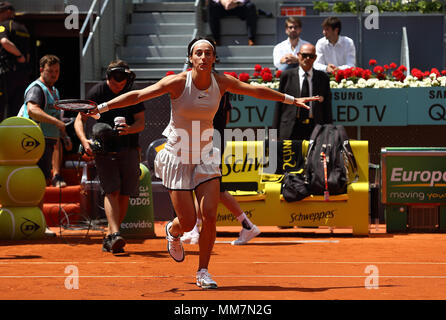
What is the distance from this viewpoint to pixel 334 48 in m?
14.2

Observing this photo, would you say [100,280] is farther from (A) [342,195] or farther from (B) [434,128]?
(B) [434,128]

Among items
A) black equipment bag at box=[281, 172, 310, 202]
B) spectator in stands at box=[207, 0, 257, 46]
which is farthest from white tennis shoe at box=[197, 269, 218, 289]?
→ spectator in stands at box=[207, 0, 257, 46]

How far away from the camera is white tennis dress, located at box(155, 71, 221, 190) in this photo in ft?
24.0

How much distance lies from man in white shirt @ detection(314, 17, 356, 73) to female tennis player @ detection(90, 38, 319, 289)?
668 cm

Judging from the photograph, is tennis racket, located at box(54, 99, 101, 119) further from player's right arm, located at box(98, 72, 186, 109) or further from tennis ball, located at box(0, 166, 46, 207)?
tennis ball, located at box(0, 166, 46, 207)

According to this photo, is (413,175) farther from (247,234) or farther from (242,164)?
(247,234)

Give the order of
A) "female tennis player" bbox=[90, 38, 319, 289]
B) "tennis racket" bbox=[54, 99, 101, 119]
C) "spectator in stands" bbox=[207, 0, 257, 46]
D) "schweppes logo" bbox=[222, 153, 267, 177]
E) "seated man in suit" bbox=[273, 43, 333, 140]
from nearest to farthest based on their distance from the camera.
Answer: "female tennis player" bbox=[90, 38, 319, 289] < "tennis racket" bbox=[54, 99, 101, 119] < "schweppes logo" bbox=[222, 153, 267, 177] < "seated man in suit" bbox=[273, 43, 333, 140] < "spectator in stands" bbox=[207, 0, 257, 46]

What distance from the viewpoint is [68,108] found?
7.43 meters

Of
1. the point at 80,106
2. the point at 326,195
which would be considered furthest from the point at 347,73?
the point at 80,106

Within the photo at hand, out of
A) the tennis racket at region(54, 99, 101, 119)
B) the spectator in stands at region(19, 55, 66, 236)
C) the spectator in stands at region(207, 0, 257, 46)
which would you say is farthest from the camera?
the spectator in stands at region(207, 0, 257, 46)

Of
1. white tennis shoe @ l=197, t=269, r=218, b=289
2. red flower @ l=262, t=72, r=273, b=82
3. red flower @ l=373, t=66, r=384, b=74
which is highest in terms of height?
red flower @ l=373, t=66, r=384, b=74

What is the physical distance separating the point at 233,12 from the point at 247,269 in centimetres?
963

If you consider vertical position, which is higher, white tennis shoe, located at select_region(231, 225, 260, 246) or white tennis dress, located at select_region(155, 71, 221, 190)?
white tennis dress, located at select_region(155, 71, 221, 190)
